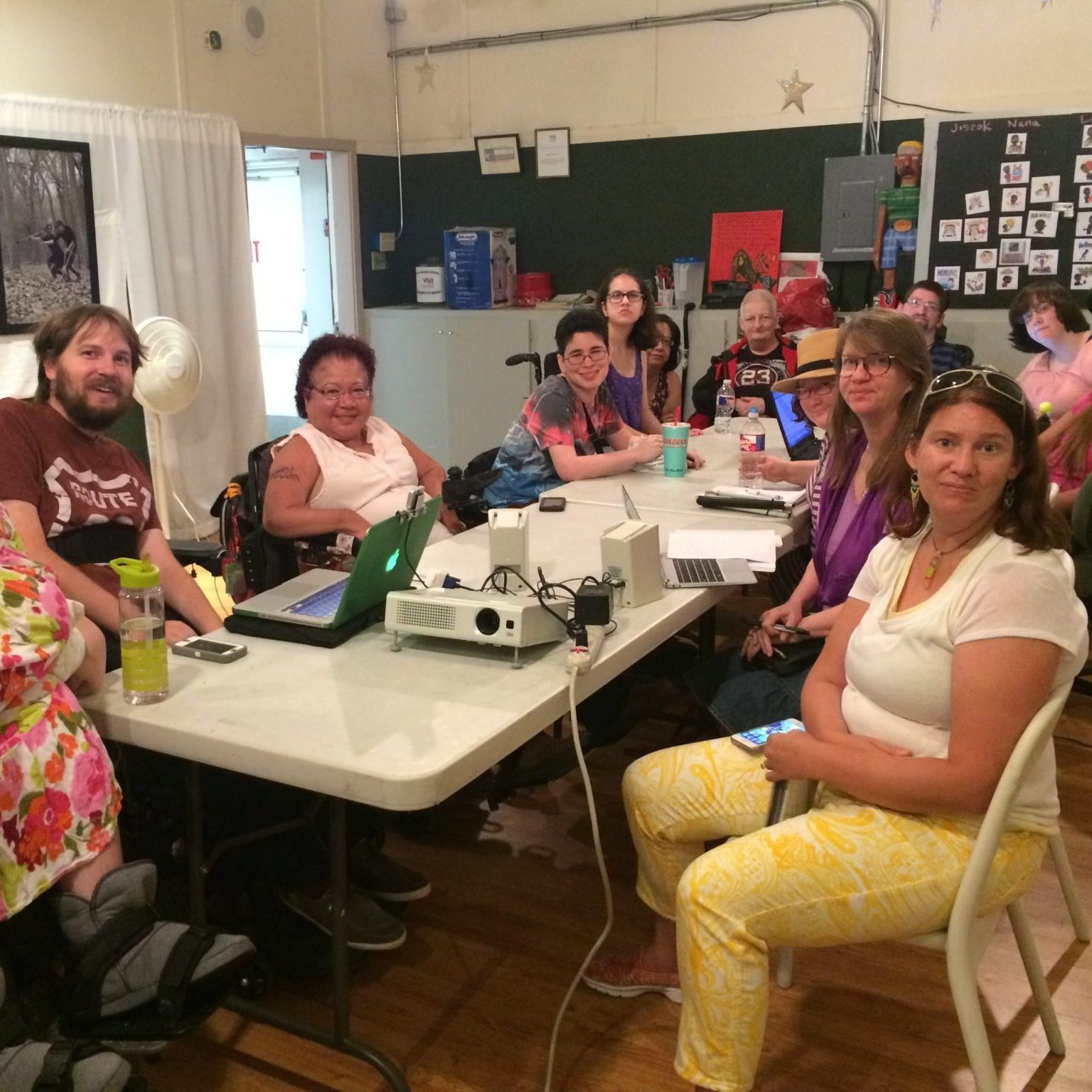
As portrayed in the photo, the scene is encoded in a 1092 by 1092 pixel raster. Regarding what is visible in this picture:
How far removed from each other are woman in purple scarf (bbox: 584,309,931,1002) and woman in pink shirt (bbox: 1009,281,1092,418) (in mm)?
2063

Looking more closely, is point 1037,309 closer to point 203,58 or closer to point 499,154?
point 499,154

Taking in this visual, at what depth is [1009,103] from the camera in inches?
206

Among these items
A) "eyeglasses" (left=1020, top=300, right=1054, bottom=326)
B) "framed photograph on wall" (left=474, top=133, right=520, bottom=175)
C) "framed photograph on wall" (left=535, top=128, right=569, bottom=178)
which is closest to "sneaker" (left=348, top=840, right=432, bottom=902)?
"eyeglasses" (left=1020, top=300, right=1054, bottom=326)

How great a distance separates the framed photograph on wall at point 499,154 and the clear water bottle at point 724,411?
112 inches

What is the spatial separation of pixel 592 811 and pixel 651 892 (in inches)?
11.4

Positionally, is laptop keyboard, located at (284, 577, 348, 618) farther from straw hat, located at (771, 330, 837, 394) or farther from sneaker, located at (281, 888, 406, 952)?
straw hat, located at (771, 330, 837, 394)

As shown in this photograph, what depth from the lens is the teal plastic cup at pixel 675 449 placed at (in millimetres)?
3287

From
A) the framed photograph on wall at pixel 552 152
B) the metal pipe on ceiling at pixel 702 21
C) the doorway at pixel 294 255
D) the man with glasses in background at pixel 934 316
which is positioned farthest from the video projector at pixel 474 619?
the framed photograph on wall at pixel 552 152

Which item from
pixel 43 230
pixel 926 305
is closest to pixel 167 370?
pixel 43 230

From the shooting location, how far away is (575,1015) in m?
2.03

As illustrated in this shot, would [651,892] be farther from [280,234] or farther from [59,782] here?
[280,234]

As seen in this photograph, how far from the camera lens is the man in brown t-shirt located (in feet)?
7.55

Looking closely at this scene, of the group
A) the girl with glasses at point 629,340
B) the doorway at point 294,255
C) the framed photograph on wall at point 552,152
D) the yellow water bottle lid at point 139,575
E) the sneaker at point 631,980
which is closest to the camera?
the yellow water bottle lid at point 139,575

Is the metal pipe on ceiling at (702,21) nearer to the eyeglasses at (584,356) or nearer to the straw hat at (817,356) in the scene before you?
the eyeglasses at (584,356)
